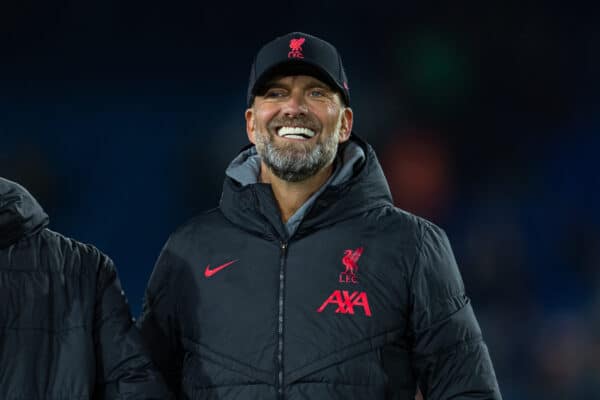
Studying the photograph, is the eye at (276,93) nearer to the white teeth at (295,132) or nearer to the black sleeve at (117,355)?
the white teeth at (295,132)

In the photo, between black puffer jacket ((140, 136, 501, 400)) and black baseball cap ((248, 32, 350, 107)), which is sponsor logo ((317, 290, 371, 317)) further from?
black baseball cap ((248, 32, 350, 107))

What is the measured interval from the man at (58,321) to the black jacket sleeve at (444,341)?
0.58m

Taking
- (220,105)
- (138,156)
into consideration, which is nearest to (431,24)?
(220,105)

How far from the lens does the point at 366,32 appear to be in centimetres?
505

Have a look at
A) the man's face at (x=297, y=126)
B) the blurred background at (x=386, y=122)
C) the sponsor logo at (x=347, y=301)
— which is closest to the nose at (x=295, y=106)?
the man's face at (x=297, y=126)

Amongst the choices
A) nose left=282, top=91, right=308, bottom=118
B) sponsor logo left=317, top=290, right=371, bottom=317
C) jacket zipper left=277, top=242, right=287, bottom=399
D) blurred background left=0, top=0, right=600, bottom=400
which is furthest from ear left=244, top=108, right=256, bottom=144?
blurred background left=0, top=0, right=600, bottom=400

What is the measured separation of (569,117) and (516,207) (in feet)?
1.99

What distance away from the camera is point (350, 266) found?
77.4 inches

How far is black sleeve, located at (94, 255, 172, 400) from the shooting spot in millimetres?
1765

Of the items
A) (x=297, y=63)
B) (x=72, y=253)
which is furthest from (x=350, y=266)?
(x=72, y=253)

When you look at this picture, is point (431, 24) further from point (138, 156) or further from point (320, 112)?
point (320, 112)

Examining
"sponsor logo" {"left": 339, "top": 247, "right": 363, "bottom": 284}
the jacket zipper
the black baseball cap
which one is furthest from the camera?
the black baseball cap

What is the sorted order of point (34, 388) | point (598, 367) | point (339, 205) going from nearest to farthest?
point (34, 388) < point (339, 205) < point (598, 367)

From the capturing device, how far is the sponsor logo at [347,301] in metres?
1.92
